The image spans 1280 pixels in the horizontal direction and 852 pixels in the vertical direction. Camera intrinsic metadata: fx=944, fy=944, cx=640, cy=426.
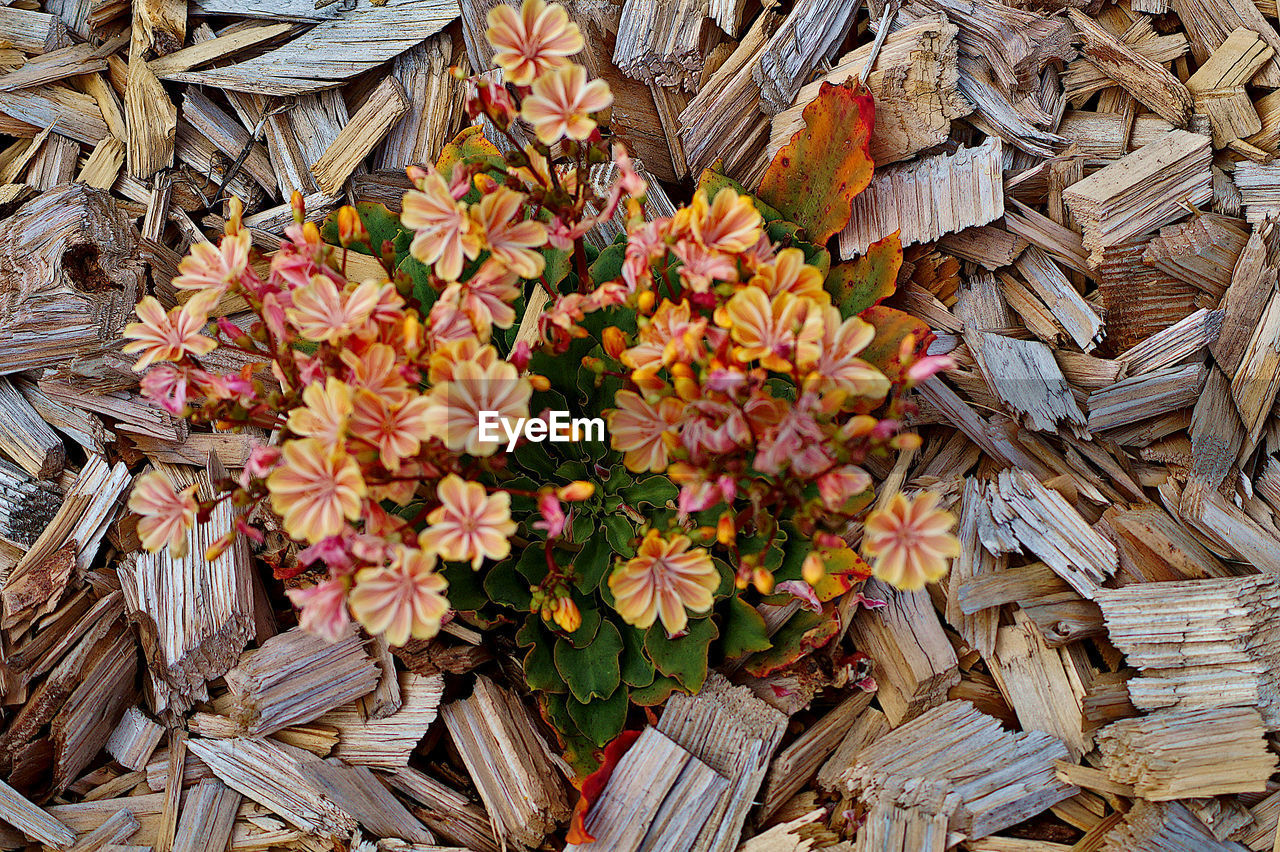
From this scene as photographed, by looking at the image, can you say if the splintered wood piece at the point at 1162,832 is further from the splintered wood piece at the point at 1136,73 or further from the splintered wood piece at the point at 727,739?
the splintered wood piece at the point at 1136,73

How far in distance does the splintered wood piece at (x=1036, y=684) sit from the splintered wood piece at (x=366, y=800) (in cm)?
131

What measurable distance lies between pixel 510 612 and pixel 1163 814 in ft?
4.57

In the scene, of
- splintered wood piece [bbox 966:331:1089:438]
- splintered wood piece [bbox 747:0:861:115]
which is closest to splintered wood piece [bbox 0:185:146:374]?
splintered wood piece [bbox 747:0:861:115]

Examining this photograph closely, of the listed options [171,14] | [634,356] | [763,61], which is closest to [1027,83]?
[763,61]

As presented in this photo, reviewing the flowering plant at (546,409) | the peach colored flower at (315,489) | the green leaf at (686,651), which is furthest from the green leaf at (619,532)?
the peach colored flower at (315,489)

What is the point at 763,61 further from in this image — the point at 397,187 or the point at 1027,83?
the point at 397,187

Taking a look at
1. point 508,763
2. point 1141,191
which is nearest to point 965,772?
point 508,763

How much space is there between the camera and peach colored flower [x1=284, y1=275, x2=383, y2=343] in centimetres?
142

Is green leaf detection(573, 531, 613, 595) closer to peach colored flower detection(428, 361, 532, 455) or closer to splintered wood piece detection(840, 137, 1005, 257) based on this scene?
peach colored flower detection(428, 361, 532, 455)

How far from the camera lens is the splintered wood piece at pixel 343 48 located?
8.18ft

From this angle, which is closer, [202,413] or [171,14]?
[202,413]

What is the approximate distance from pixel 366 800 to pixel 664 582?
1041mm

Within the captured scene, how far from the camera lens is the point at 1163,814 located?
1813mm

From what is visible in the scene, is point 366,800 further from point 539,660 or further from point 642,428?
point 642,428
